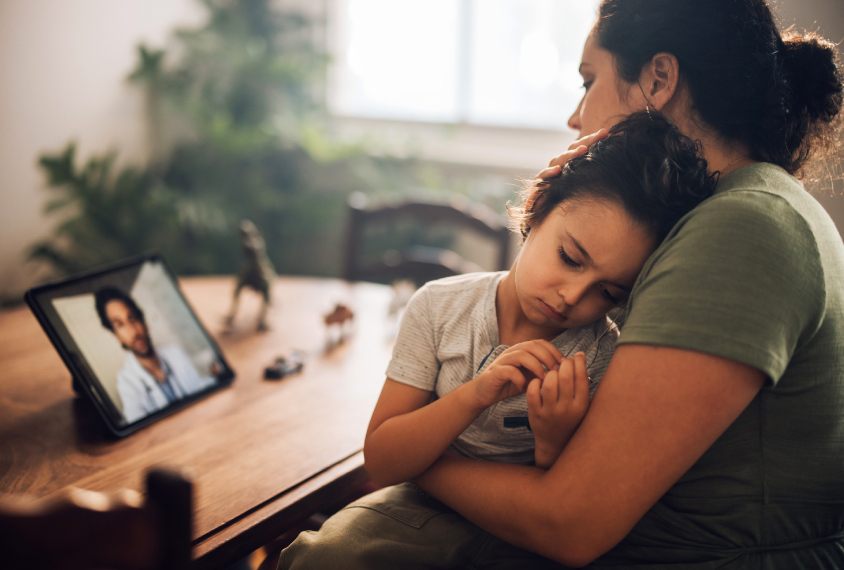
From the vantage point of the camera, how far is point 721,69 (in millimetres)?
808

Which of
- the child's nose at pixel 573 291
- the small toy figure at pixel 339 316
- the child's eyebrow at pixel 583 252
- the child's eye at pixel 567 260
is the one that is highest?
the child's eyebrow at pixel 583 252

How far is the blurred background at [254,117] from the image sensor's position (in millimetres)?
2809

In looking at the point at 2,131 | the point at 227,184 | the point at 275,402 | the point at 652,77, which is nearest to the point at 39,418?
the point at 275,402

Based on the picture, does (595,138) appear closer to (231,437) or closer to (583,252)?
(583,252)

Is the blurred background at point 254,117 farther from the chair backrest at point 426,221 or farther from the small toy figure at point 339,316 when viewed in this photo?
the small toy figure at point 339,316

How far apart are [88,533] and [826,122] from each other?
1072 millimetres

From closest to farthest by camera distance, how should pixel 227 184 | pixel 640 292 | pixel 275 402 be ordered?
pixel 640 292
pixel 275 402
pixel 227 184

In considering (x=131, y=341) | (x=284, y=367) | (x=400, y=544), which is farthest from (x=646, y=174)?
(x=131, y=341)

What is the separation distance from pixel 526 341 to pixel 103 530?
57 cm

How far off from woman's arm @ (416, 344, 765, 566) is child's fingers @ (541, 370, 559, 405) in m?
0.05

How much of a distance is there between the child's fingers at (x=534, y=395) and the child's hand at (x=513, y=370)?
1 cm

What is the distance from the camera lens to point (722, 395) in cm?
61

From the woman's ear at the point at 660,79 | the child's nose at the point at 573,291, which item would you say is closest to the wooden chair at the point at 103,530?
the child's nose at the point at 573,291

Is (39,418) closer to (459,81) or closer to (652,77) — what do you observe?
(652,77)
